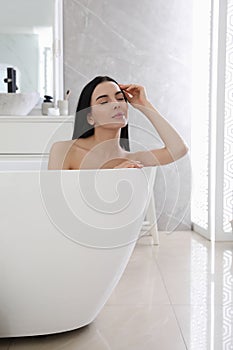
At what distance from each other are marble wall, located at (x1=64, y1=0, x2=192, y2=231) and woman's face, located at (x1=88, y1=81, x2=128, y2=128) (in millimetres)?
1776

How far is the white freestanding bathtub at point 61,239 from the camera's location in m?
1.80

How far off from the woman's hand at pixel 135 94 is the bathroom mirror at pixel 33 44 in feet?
5.78

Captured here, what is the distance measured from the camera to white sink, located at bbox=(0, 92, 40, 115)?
3496mm

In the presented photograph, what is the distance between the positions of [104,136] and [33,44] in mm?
1952

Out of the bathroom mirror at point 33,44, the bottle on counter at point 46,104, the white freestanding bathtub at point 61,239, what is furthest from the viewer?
the bathroom mirror at point 33,44

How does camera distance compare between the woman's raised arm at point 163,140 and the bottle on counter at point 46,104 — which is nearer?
the woman's raised arm at point 163,140

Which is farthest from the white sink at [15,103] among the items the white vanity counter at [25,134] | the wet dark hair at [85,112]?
the wet dark hair at [85,112]

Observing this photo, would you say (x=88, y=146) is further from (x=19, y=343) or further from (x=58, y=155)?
(x=19, y=343)

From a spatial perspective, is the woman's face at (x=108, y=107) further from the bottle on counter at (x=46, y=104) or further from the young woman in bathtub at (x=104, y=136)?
the bottle on counter at (x=46, y=104)

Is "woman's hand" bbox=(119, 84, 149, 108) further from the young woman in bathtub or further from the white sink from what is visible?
the white sink

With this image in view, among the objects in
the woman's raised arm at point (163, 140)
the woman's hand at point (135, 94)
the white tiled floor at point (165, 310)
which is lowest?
the white tiled floor at point (165, 310)

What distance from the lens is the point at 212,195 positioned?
3656 mm

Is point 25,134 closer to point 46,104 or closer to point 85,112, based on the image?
point 46,104

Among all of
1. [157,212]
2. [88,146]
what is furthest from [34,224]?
[157,212]
